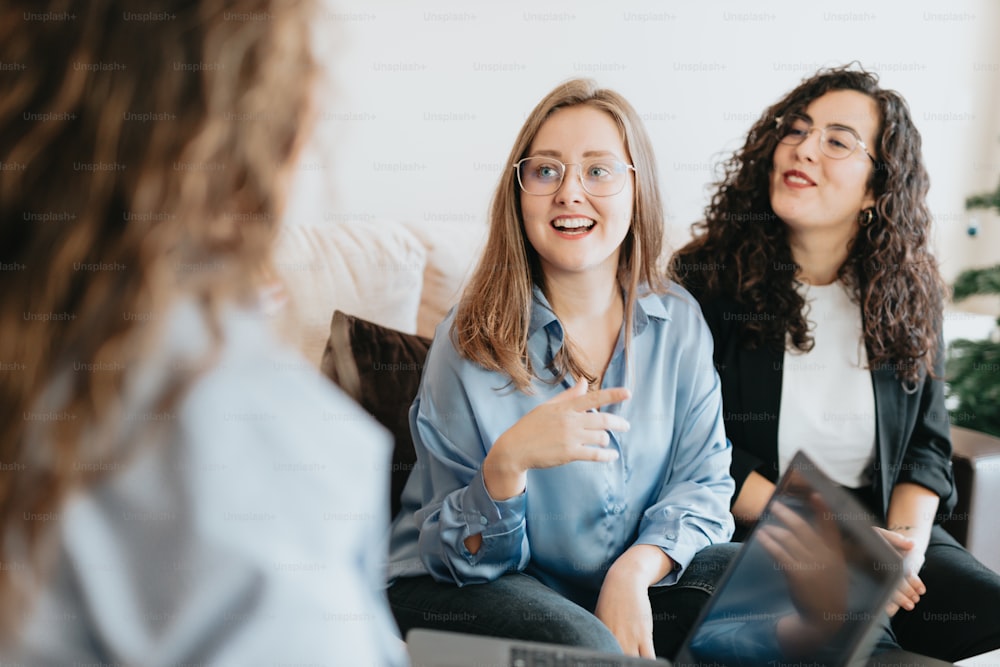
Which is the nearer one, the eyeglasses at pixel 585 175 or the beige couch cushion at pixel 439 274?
the eyeglasses at pixel 585 175

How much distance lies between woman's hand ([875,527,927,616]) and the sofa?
383 mm

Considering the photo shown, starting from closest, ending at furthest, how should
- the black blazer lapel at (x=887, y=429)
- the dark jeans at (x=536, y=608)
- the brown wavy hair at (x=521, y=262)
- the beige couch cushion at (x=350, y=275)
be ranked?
the dark jeans at (x=536, y=608) → the brown wavy hair at (x=521, y=262) → the black blazer lapel at (x=887, y=429) → the beige couch cushion at (x=350, y=275)

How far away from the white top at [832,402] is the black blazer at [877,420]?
0.07ft

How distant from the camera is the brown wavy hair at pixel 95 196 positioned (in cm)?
50

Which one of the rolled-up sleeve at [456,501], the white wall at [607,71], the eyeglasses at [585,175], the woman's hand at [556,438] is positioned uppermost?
the white wall at [607,71]

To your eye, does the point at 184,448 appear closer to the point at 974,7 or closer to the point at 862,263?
the point at 862,263

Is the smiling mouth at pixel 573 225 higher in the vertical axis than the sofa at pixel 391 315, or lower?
higher

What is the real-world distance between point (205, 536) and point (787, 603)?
0.82m

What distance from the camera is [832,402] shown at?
5.76 feet

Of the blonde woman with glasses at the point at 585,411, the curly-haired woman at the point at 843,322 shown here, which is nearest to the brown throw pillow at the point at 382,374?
the blonde woman with glasses at the point at 585,411

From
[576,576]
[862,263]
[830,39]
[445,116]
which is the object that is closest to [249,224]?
[576,576]

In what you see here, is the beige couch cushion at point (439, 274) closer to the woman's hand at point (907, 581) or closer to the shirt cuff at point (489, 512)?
the shirt cuff at point (489, 512)

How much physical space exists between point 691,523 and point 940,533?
2.19ft

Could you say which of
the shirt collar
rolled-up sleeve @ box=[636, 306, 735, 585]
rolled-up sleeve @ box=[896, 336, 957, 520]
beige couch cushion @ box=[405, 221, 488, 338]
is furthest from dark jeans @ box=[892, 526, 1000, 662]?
beige couch cushion @ box=[405, 221, 488, 338]
